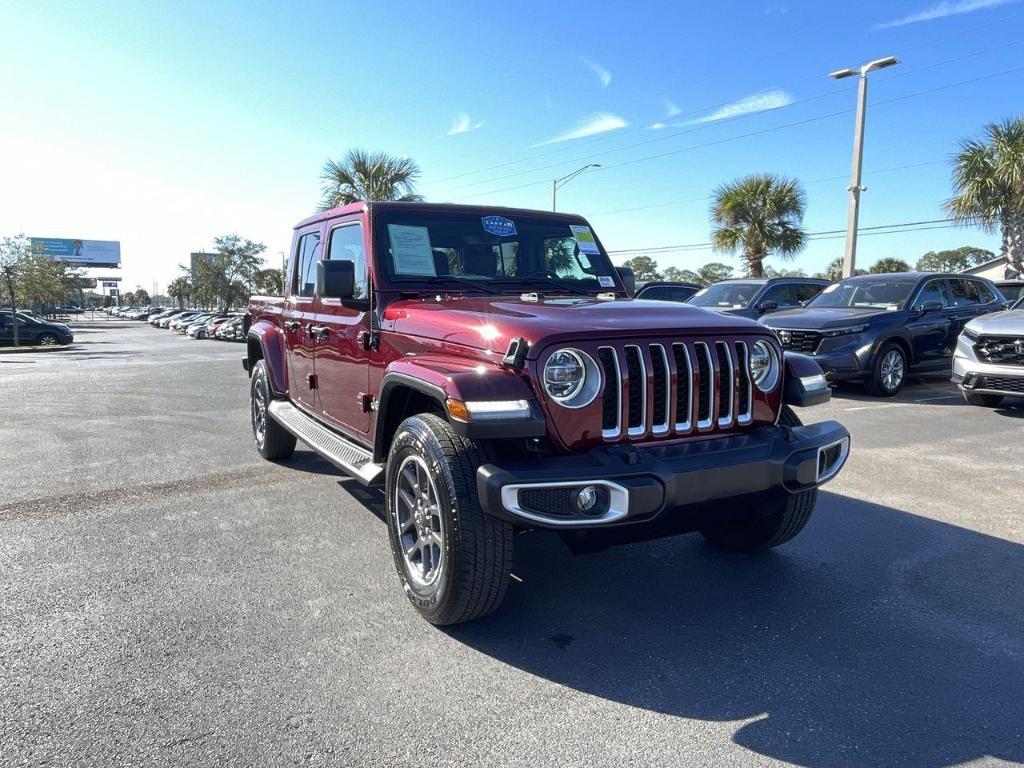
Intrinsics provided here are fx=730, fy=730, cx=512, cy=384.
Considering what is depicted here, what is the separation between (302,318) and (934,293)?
9.52 meters

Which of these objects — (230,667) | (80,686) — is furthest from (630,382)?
(80,686)

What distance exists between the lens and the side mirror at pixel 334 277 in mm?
3840

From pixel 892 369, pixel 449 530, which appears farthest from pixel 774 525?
pixel 892 369

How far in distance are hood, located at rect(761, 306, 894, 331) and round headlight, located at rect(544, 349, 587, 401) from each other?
7.55 m

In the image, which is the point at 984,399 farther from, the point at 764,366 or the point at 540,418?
the point at 540,418

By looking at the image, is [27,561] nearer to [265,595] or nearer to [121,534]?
[121,534]

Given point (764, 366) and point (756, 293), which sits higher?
point (756, 293)

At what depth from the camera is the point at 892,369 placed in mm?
10055

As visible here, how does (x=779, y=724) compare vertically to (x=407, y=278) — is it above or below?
below

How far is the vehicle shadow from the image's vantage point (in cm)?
249

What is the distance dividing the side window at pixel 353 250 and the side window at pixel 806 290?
1065 cm

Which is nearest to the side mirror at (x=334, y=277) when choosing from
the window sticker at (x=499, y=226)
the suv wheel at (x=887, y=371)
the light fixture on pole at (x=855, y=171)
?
the window sticker at (x=499, y=226)

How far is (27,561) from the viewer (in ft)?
13.1

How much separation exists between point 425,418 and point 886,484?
403cm
